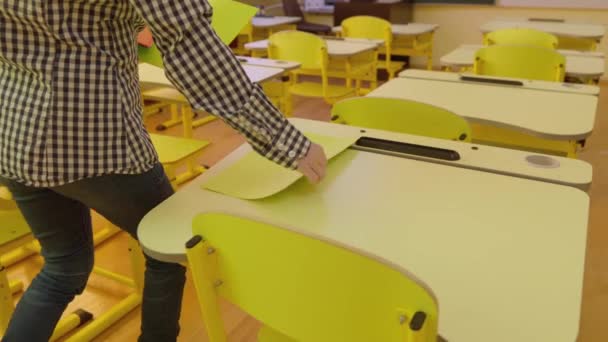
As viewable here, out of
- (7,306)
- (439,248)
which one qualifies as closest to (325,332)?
(439,248)

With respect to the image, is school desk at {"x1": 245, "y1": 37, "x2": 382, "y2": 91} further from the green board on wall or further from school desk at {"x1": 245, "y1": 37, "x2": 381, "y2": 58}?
the green board on wall

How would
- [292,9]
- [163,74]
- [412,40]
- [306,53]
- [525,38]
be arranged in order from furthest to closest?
[292,9]
[412,40]
[306,53]
[525,38]
[163,74]

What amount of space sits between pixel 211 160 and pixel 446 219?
8.50 ft

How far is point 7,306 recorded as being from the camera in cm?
170

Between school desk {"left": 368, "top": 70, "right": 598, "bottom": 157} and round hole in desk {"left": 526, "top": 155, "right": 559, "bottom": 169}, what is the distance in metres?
0.31

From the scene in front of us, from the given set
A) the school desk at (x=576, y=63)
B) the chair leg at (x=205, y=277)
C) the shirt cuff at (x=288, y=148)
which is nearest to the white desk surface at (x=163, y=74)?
the school desk at (x=576, y=63)

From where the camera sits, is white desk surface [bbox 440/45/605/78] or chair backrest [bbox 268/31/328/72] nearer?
white desk surface [bbox 440/45/605/78]

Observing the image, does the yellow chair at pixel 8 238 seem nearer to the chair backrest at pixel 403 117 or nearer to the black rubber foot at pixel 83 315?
the black rubber foot at pixel 83 315

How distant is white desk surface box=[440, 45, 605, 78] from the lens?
8.14ft

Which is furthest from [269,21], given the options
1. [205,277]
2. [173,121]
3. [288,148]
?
[205,277]

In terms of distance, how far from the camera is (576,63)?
2.66 m

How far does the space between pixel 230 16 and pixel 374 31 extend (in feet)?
10.8

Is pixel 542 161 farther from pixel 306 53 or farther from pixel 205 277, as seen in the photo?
pixel 306 53

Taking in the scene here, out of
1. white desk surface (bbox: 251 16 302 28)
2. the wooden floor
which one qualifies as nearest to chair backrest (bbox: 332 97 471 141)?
the wooden floor
